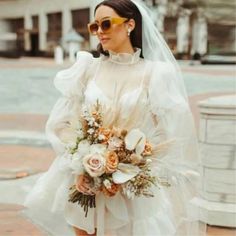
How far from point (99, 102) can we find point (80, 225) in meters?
0.65

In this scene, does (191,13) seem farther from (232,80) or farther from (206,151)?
(206,151)

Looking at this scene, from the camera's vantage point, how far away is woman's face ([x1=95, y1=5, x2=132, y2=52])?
287 centimetres

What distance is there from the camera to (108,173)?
2709 millimetres

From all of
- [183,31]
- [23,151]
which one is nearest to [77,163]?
[23,151]

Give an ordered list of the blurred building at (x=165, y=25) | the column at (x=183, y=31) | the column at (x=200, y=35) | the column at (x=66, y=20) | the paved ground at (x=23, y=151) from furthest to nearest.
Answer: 1. the column at (x=66, y=20)
2. the column at (x=200, y=35)
3. the blurred building at (x=165, y=25)
4. the column at (x=183, y=31)
5. the paved ground at (x=23, y=151)

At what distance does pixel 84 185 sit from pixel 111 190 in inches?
5.3

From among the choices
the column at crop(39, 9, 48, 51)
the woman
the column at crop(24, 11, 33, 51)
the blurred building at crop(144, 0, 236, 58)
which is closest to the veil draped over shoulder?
the woman

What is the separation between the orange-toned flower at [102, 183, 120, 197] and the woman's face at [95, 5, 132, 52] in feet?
2.37

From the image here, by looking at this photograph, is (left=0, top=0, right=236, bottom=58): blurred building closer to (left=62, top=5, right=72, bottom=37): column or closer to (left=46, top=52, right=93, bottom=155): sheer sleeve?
(left=62, top=5, right=72, bottom=37): column

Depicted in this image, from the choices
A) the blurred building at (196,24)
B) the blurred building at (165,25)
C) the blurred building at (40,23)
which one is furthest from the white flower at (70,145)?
the blurred building at (40,23)

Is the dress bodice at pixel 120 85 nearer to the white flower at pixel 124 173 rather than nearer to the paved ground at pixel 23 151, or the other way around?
the white flower at pixel 124 173

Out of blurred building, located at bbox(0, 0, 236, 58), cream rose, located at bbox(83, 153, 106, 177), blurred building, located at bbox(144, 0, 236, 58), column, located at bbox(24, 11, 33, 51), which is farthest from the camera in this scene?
column, located at bbox(24, 11, 33, 51)

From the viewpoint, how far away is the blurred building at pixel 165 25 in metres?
48.1

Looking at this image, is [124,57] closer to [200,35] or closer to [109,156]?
[109,156]
